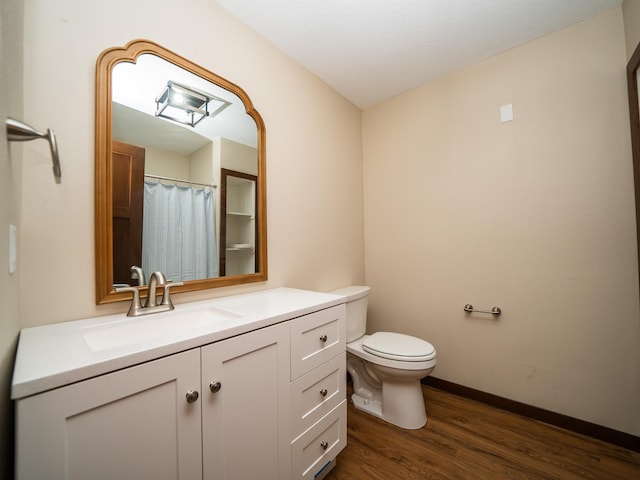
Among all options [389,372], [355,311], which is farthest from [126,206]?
[389,372]

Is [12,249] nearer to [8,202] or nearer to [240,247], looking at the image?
[8,202]

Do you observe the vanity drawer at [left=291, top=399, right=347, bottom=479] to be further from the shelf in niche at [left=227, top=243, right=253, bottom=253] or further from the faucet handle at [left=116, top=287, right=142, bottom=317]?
the shelf in niche at [left=227, top=243, right=253, bottom=253]

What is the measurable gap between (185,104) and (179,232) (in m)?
0.62

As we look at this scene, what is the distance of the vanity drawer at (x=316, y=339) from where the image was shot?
1.02 meters

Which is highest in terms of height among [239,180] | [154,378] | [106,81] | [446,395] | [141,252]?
[106,81]

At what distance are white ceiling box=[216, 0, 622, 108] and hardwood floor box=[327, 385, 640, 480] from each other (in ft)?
7.90

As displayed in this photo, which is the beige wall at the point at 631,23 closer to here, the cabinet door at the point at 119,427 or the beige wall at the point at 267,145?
the beige wall at the point at 267,145

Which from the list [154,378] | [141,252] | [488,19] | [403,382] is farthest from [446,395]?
[488,19]

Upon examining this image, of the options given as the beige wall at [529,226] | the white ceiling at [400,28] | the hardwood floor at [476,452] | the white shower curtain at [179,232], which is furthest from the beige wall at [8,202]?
the beige wall at [529,226]

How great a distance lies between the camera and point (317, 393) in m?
1.12

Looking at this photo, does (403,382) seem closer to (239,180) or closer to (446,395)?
(446,395)

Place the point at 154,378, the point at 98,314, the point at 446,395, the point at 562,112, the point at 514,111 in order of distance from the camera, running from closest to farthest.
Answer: the point at 154,378 < the point at 98,314 < the point at 562,112 < the point at 514,111 < the point at 446,395

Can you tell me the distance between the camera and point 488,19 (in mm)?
1447

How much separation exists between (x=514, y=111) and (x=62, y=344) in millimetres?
2501
